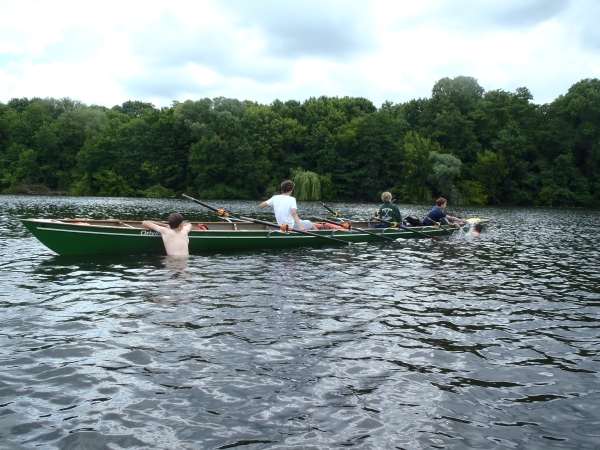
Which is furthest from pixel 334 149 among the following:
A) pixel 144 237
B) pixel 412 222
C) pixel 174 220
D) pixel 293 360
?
pixel 293 360

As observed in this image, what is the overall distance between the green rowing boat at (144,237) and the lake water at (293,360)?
1.29 metres

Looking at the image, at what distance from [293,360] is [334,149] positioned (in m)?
73.5

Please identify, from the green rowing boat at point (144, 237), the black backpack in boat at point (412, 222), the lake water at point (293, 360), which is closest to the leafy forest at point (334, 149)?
the black backpack in boat at point (412, 222)

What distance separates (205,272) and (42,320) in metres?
4.56

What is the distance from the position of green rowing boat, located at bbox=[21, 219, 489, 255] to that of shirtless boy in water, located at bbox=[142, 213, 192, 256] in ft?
1.54

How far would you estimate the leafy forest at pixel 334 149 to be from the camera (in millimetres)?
65750

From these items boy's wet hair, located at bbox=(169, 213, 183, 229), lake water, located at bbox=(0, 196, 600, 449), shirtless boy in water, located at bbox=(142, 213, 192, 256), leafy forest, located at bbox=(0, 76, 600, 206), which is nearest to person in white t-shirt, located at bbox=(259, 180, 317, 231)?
shirtless boy in water, located at bbox=(142, 213, 192, 256)

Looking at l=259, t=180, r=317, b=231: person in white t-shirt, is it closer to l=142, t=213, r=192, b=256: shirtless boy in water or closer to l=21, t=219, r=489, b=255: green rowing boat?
l=21, t=219, r=489, b=255: green rowing boat

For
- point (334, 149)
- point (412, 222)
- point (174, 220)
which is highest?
point (334, 149)

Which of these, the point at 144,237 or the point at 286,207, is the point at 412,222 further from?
the point at 144,237

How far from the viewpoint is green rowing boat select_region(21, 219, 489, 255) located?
42.0 ft

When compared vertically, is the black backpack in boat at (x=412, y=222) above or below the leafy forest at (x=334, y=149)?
below

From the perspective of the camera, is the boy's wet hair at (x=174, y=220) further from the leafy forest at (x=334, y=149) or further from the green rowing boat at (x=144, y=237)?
the leafy forest at (x=334, y=149)

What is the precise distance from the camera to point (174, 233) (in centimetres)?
1325
